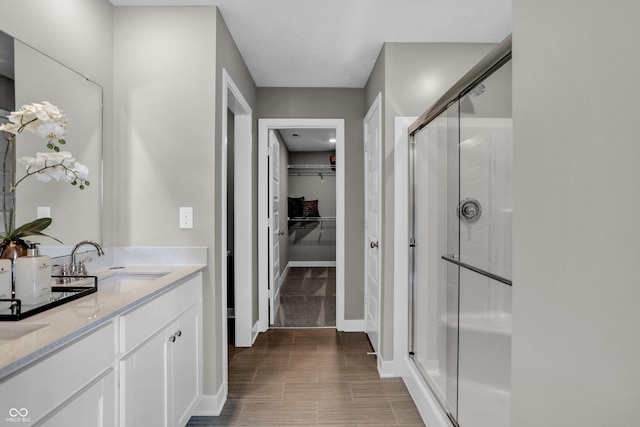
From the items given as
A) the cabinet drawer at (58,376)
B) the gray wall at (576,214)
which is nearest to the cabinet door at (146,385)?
the cabinet drawer at (58,376)

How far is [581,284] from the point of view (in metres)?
0.64

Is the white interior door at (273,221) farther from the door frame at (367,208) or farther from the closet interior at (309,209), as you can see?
the closet interior at (309,209)

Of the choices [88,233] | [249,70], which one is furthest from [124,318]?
[249,70]

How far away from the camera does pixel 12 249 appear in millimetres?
1267

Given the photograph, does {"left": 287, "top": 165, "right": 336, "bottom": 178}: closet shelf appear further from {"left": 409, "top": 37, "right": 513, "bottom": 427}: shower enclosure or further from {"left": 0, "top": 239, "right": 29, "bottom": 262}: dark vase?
{"left": 0, "top": 239, "right": 29, "bottom": 262}: dark vase

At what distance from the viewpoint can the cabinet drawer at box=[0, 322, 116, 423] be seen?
860 mm

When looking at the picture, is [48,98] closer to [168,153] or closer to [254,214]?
[168,153]

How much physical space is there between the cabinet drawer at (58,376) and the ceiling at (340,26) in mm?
1940

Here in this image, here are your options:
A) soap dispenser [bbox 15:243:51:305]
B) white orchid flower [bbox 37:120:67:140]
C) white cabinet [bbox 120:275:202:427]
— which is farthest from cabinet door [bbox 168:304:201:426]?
white orchid flower [bbox 37:120:67:140]

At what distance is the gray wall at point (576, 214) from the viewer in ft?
1.81

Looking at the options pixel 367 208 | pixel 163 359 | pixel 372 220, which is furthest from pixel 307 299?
pixel 163 359

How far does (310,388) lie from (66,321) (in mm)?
1824

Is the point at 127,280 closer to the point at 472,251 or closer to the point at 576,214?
the point at 472,251

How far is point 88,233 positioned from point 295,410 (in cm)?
160
